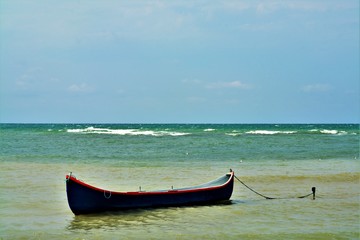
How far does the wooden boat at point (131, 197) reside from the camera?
40.2 ft

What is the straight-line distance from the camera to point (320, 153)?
30188mm

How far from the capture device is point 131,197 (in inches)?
511

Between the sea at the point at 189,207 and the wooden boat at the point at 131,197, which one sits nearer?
the sea at the point at 189,207

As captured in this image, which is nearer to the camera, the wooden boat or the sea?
the sea

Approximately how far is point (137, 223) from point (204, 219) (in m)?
1.57

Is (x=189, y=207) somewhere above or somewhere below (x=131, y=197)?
below

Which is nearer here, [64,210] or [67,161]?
[64,210]

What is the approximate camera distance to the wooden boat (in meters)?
12.3

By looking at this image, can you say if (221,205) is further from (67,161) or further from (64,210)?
(67,161)

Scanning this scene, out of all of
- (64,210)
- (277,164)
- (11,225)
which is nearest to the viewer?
(11,225)

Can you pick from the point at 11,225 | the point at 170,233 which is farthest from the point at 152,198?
the point at 11,225

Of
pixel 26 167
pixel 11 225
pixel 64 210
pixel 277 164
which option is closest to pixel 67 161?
pixel 26 167

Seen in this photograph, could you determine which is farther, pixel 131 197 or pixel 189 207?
pixel 189 207

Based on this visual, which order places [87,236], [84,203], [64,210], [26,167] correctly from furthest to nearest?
[26,167]
[64,210]
[84,203]
[87,236]
